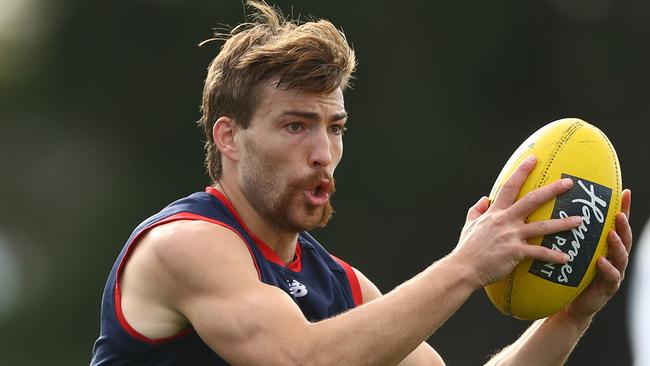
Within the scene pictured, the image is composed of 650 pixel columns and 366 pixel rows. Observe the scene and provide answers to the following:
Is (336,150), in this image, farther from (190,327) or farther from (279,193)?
(190,327)

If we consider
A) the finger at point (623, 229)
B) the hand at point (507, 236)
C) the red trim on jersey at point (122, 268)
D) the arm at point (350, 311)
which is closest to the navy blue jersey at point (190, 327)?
the red trim on jersey at point (122, 268)

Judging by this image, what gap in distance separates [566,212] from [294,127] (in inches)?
46.1

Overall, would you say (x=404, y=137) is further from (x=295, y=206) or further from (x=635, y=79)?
(x=295, y=206)

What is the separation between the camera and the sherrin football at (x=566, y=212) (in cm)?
478

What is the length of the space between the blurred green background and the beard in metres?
5.34

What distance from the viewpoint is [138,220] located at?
1195 centimetres

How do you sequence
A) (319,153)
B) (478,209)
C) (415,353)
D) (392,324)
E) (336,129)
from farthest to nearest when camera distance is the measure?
(415,353) → (336,129) → (319,153) → (478,209) → (392,324)

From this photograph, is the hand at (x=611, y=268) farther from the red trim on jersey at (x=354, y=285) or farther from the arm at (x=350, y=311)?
the red trim on jersey at (x=354, y=285)

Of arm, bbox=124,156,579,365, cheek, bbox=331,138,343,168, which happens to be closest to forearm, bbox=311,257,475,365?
arm, bbox=124,156,579,365

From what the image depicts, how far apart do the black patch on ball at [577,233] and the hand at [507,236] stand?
4 centimetres

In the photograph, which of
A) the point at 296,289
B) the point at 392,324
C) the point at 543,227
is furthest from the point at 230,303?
the point at 543,227

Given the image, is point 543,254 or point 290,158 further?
point 290,158

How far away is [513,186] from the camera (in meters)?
4.77

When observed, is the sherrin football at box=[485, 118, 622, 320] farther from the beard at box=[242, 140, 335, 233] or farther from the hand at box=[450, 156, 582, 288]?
the beard at box=[242, 140, 335, 233]
